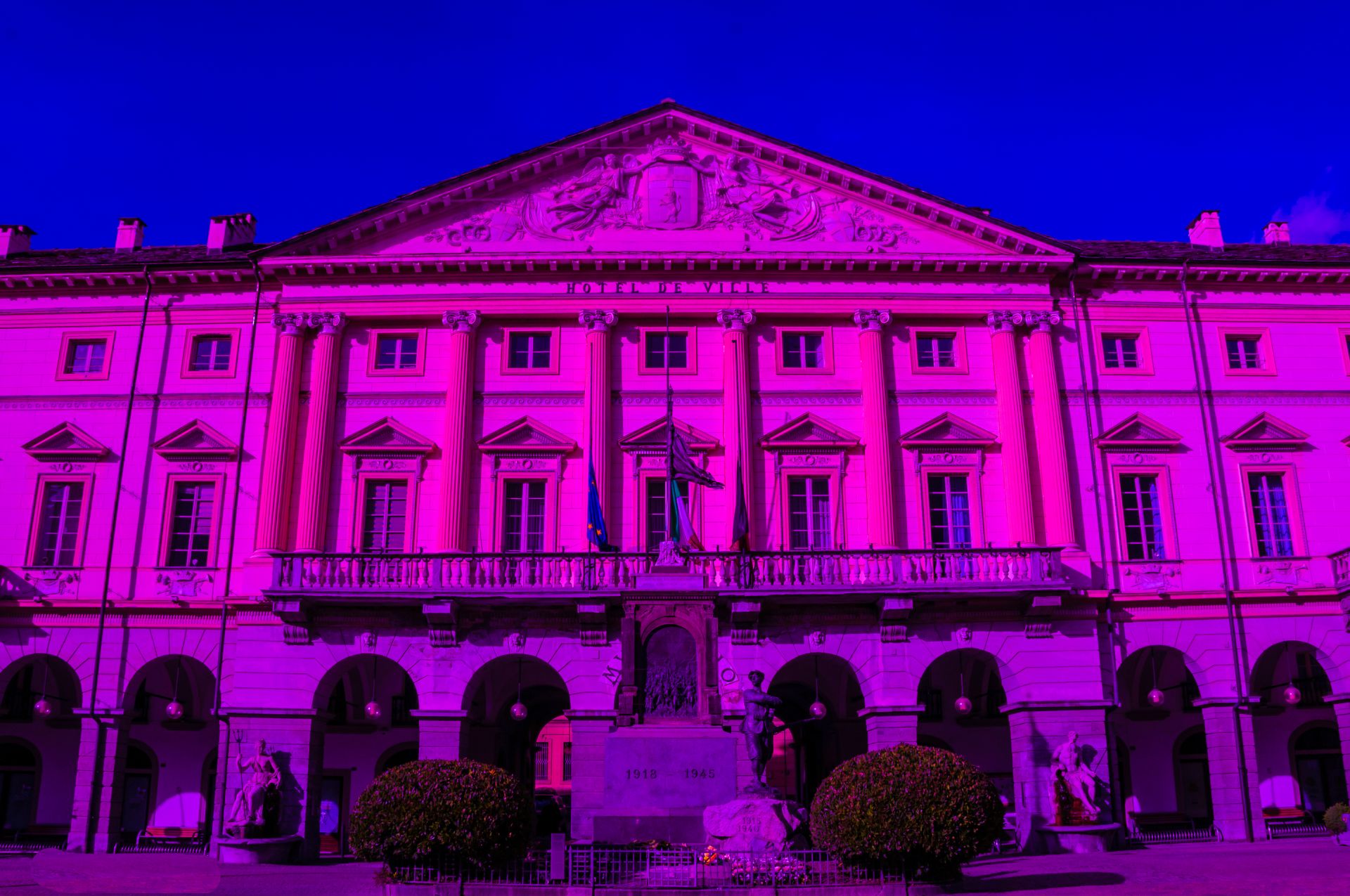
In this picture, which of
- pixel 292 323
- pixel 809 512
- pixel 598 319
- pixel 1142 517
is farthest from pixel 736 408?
pixel 292 323

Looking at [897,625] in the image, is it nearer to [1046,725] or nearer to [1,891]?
[1046,725]

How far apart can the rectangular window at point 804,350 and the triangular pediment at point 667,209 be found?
8.63ft

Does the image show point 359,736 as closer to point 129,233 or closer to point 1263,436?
point 129,233

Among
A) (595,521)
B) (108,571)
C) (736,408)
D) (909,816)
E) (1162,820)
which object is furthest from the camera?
(1162,820)

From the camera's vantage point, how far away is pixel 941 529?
33.8m

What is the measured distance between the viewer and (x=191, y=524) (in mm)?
33812

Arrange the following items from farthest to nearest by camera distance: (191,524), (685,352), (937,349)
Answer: (937,349)
(685,352)
(191,524)

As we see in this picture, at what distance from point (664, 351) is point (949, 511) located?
Result: 31.7 ft

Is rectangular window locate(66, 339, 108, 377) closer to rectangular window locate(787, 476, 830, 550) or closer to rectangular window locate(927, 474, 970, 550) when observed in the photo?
rectangular window locate(787, 476, 830, 550)

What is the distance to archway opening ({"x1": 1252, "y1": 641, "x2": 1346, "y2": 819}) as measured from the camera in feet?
113

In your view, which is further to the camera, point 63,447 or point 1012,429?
point 63,447

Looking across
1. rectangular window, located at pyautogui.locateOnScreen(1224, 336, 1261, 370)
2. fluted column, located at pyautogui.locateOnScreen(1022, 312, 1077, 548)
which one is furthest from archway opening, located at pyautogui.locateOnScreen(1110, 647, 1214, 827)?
rectangular window, located at pyautogui.locateOnScreen(1224, 336, 1261, 370)

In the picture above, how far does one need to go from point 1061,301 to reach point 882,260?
581 centimetres

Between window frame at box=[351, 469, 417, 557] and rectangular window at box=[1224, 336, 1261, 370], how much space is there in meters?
24.9
